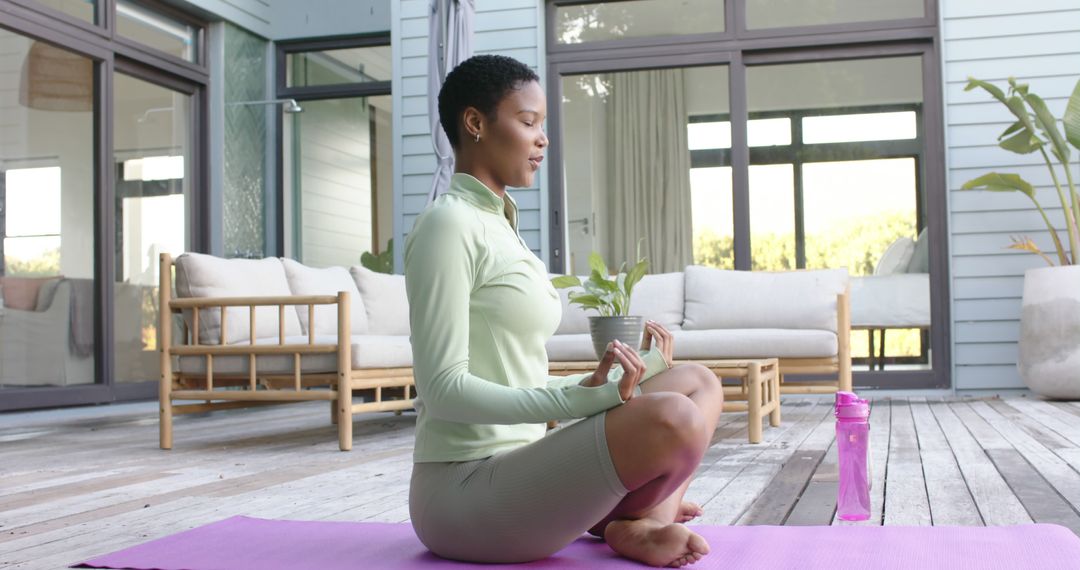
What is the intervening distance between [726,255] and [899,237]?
1.06 metres

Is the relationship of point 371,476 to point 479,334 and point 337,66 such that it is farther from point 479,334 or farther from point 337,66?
point 337,66

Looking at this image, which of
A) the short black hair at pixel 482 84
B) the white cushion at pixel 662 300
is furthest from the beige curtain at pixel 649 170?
the short black hair at pixel 482 84

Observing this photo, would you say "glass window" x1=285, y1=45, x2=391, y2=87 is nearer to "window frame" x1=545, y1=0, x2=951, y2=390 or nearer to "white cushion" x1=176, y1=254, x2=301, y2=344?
"window frame" x1=545, y1=0, x2=951, y2=390

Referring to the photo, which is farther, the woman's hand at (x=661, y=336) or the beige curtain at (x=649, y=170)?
the beige curtain at (x=649, y=170)

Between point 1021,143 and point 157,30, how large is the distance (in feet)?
16.9

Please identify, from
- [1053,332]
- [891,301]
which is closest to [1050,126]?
[1053,332]

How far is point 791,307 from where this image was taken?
545 cm

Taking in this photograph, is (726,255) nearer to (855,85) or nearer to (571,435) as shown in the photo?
(855,85)

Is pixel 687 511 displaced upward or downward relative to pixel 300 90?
downward

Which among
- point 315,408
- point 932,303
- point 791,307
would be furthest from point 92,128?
point 932,303

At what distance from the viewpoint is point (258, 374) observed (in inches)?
166

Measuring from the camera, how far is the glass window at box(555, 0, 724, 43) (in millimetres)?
6805

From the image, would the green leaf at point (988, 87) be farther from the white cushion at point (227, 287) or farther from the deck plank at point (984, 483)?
the white cushion at point (227, 287)

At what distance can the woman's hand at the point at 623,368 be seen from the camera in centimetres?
149
